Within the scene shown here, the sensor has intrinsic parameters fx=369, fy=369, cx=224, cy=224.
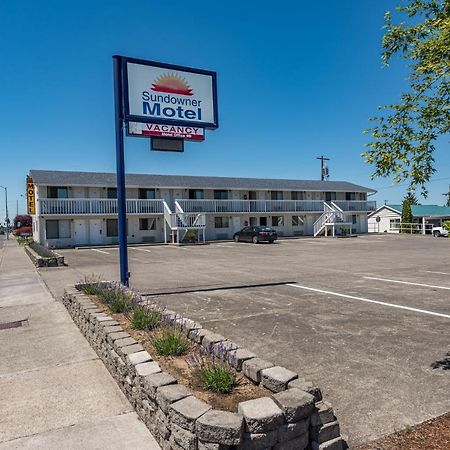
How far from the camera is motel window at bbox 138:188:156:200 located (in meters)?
35.4

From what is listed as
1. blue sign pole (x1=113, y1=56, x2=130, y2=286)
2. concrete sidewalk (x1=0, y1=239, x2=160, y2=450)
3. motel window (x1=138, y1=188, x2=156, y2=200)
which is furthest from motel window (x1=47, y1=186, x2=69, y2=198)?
concrete sidewalk (x1=0, y1=239, x2=160, y2=450)

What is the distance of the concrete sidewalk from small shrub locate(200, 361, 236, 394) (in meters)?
0.69

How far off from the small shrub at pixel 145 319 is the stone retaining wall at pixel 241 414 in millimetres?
1383

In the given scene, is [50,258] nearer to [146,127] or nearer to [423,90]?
[146,127]

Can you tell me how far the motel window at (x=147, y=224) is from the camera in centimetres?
3496

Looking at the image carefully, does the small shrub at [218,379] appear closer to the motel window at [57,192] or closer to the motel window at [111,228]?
the motel window at [111,228]

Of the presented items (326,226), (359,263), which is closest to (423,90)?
(359,263)

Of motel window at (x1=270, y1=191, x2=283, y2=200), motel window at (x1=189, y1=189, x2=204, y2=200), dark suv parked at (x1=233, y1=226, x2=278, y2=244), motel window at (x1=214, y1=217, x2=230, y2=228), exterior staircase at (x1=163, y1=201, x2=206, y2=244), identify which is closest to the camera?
dark suv parked at (x1=233, y1=226, x2=278, y2=244)

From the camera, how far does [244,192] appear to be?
4125 centimetres

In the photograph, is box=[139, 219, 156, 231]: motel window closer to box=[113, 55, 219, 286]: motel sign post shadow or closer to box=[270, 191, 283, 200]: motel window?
box=[270, 191, 283, 200]: motel window

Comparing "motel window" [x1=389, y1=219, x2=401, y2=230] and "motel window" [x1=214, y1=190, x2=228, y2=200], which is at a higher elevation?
"motel window" [x1=214, y1=190, x2=228, y2=200]

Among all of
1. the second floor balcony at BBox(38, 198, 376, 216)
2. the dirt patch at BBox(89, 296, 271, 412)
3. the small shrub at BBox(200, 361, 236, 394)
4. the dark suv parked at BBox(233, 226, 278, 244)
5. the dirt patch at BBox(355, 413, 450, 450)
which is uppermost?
the second floor balcony at BBox(38, 198, 376, 216)

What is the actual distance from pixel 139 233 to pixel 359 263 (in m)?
22.7

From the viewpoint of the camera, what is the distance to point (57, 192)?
32062 millimetres
